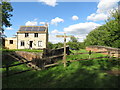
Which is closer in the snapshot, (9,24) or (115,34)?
(115,34)

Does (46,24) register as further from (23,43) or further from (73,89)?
(73,89)

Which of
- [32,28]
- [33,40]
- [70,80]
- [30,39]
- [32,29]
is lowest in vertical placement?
[70,80]

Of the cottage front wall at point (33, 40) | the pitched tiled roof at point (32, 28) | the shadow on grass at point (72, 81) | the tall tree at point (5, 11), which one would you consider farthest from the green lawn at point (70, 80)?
the pitched tiled roof at point (32, 28)

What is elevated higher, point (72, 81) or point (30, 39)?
point (30, 39)

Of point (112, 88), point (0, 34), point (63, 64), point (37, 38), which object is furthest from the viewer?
point (37, 38)

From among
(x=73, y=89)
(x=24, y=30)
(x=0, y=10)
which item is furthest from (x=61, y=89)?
(x=24, y=30)

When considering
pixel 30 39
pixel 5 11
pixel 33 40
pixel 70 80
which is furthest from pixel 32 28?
pixel 70 80

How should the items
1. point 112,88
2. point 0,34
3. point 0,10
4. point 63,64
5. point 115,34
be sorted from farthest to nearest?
point 0,34 → point 0,10 → point 115,34 → point 63,64 → point 112,88

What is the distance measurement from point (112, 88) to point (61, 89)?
83.2 inches

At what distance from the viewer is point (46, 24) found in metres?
31.8

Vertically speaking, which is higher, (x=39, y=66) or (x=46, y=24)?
(x=46, y=24)

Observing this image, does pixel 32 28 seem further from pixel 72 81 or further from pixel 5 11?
pixel 72 81

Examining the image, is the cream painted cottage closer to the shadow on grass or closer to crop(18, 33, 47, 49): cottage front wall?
crop(18, 33, 47, 49): cottage front wall

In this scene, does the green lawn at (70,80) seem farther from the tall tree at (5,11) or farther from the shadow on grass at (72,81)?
the tall tree at (5,11)
